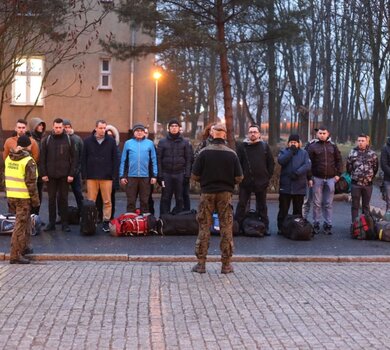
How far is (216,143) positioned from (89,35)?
2082cm

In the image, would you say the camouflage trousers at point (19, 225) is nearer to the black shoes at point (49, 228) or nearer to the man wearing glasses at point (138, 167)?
the black shoes at point (49, 228)

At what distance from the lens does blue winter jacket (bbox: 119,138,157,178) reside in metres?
12.0

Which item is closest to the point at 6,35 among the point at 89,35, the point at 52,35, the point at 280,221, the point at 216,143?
the point at 52,35

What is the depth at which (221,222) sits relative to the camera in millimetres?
8836

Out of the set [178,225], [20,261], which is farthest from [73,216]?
[20,261]

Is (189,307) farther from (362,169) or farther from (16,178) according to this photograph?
(362,169)

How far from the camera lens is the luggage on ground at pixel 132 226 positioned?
11.5m

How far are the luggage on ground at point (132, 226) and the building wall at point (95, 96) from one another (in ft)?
58.9

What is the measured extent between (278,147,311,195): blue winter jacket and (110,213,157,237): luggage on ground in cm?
248

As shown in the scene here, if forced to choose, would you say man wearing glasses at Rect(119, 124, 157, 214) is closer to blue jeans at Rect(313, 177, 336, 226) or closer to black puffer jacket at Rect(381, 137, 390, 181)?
blue jeans at Rect(313, 177, 336, 226)

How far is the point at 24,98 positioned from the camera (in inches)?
1146

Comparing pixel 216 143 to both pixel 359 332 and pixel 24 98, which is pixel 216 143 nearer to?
pixel 359 332

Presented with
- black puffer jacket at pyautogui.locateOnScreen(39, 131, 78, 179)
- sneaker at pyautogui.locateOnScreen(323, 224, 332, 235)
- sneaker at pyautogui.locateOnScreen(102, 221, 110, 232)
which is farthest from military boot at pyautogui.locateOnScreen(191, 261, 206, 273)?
sneaker at pyautogui.locateOnScreen(323, 224, 332, 235)

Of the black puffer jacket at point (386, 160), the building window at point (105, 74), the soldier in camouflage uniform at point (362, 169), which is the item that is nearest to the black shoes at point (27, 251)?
the soldier in camouflage uniform at point (362, 169)
